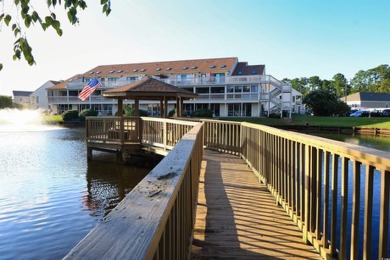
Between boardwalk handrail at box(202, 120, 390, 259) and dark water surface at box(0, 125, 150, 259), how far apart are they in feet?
13.2

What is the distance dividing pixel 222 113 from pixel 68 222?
4316 cm

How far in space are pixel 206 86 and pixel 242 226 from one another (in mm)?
47081

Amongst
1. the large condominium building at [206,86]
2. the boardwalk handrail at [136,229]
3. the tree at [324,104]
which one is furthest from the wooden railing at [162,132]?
the tree at [324,104]

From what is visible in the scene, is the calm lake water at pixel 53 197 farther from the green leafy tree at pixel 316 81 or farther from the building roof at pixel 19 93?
the green leafy tree at pixel 316 81

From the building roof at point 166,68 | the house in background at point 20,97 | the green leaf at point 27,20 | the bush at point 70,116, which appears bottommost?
the bush at point 70,116

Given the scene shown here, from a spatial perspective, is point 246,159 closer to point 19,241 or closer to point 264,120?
point 19,241

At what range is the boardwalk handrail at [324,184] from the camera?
2.29 metres

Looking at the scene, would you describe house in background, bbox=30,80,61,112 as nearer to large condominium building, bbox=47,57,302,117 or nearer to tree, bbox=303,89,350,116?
large condominium building, bbox=47,57,302,117

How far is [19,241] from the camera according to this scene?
21.2ft

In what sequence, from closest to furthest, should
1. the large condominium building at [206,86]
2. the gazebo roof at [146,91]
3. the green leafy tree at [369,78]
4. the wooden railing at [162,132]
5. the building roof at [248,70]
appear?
the wooden railing at [162,132]
the gazebo roof at [146,91]
the large condominium building at [206,86]
the building roof at [248,70]
the green leafy tree at [369,78]

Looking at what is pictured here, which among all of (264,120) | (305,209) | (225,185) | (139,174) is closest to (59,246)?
(225,185)

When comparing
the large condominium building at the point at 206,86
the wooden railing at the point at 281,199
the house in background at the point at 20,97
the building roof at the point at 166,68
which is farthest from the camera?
the house in background at the point at 20,97

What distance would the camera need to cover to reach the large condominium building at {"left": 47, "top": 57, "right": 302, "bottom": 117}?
47219 millimetres

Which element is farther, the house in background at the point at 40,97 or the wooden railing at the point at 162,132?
the house in background at the point at 40,97
